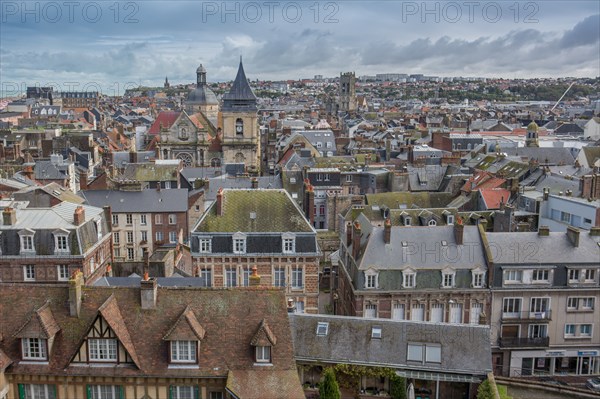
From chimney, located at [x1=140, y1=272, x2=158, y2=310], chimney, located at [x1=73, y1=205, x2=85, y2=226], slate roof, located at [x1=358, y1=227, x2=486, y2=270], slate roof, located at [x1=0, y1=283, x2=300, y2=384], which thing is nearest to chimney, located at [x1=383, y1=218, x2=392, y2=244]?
slate roof, located at [x1=358, y1=227, x2=486, y2=270]

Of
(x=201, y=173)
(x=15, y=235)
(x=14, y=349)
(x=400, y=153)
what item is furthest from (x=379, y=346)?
(x=400, y=153)

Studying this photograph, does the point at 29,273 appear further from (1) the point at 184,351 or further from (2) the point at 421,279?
(2) the point at 421,279

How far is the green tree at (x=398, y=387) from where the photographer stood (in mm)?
28234

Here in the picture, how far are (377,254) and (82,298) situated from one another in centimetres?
2001

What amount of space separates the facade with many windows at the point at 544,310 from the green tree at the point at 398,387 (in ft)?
39.9

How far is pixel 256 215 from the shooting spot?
4141 cm

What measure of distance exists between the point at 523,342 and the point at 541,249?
237 inches

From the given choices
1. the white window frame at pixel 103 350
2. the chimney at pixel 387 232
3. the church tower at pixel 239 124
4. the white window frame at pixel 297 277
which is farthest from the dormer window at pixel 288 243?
the church tower at pixel 239 124

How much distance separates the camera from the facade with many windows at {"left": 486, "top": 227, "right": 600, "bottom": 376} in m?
37.8

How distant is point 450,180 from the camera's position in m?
64.9

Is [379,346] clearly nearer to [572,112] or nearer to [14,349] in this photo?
[14,349]

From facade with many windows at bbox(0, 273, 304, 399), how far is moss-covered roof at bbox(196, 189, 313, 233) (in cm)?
1687

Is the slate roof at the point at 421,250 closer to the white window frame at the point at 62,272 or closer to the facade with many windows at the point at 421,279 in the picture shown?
the facade with many windows at the point at 421,279

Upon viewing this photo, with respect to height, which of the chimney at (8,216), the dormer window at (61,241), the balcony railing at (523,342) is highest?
the chimney at (8,216)
